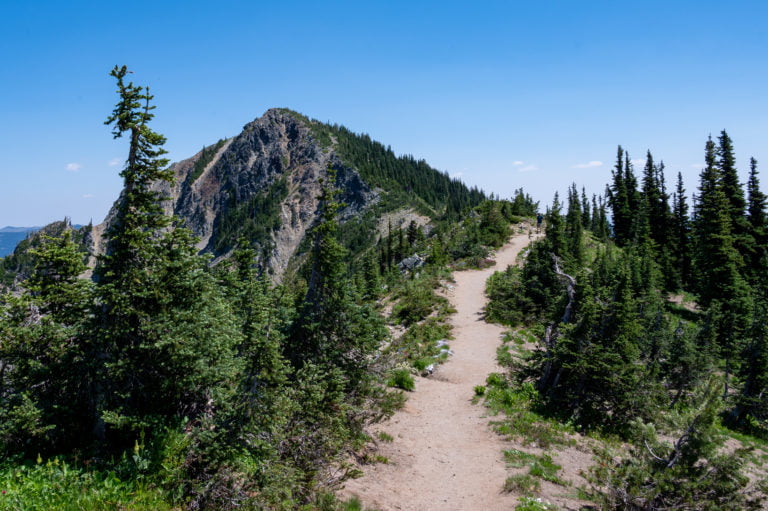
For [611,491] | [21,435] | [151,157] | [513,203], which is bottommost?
[611,491]

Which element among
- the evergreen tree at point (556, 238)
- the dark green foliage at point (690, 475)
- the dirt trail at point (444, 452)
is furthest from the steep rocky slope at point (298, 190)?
the dark green foliage at point (690, 475)

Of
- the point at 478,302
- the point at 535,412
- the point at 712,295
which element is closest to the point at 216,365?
the point at 535,412

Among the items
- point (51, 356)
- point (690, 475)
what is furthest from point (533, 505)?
point (51, 356)

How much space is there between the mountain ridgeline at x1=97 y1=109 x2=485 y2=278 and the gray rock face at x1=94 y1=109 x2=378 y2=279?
42 cm

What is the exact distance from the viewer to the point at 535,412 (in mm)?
16438

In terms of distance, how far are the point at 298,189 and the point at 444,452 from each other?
511ft

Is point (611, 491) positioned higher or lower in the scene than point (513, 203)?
lower

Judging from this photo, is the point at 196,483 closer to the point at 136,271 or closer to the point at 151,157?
the point at 136,271

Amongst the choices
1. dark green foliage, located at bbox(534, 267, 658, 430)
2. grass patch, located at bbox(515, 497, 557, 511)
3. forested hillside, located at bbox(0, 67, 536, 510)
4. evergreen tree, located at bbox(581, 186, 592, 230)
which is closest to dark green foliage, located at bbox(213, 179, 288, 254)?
evergreen tree, located at bbox(581, 186, 592, 230)

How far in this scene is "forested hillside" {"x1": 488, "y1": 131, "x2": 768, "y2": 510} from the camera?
9047 mm

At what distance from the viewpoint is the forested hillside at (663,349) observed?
9.05 meters

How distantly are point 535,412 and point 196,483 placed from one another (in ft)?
43.8

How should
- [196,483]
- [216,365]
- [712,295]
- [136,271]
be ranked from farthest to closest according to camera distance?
[712,295]
[216,365]
[136,271]
[196,483]

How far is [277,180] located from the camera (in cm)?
17362
